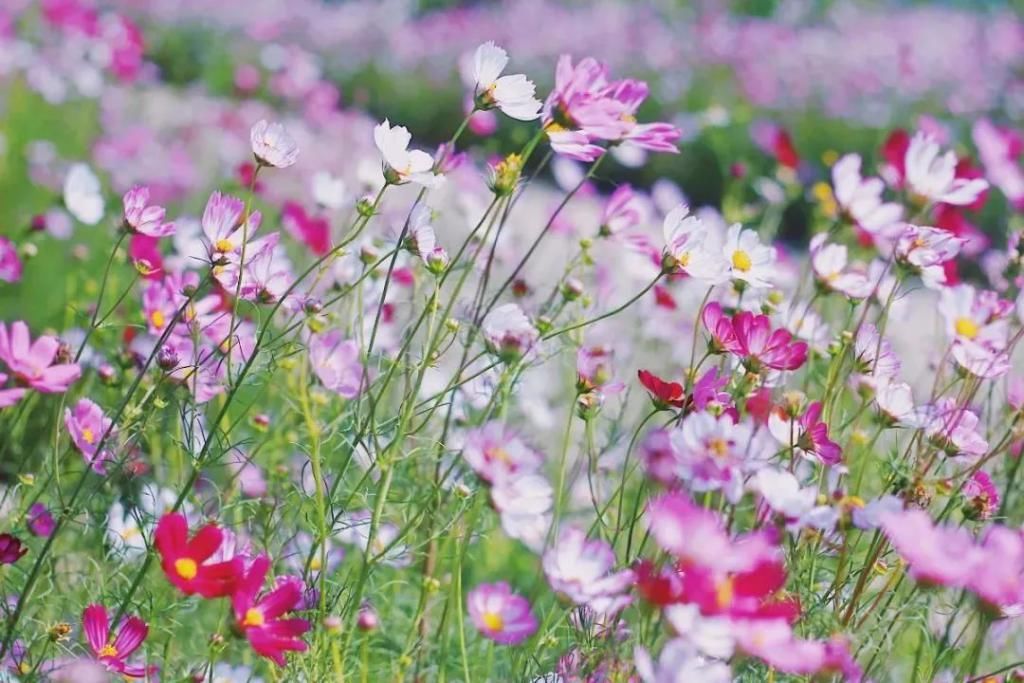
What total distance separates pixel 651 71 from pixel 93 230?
4259 mm

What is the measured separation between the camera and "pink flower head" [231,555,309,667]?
0.93m

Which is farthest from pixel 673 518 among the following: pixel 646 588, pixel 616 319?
pixel 616 319

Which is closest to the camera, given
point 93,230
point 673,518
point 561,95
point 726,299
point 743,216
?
point 673,518

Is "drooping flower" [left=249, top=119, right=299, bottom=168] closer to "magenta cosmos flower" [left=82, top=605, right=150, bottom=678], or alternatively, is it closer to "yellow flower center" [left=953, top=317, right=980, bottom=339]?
"magenta cosmos flower" [left=82, top=605, right=150, bottom=678]

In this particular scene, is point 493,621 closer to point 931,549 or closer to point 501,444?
point 501,444

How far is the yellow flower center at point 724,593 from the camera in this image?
0.79 meters

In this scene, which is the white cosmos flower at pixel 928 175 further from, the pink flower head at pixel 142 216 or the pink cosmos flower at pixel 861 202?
the pink flower head at pixel 142 216

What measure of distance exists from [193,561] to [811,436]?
1.68ft

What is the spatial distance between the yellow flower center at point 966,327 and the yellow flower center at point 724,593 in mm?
564

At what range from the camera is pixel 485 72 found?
3.67 ft

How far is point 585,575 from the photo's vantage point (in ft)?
3.15

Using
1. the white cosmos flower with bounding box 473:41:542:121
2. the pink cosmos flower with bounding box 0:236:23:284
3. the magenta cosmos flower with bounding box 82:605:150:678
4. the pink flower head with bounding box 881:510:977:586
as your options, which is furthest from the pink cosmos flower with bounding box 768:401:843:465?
the pink cosmos flower with bounding box 0:236:23:284

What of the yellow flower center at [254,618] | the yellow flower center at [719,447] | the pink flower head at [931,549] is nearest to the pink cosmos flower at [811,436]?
the yellow flower center at [719,447]

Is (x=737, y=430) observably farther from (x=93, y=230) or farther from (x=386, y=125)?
(x=93, y=230)
